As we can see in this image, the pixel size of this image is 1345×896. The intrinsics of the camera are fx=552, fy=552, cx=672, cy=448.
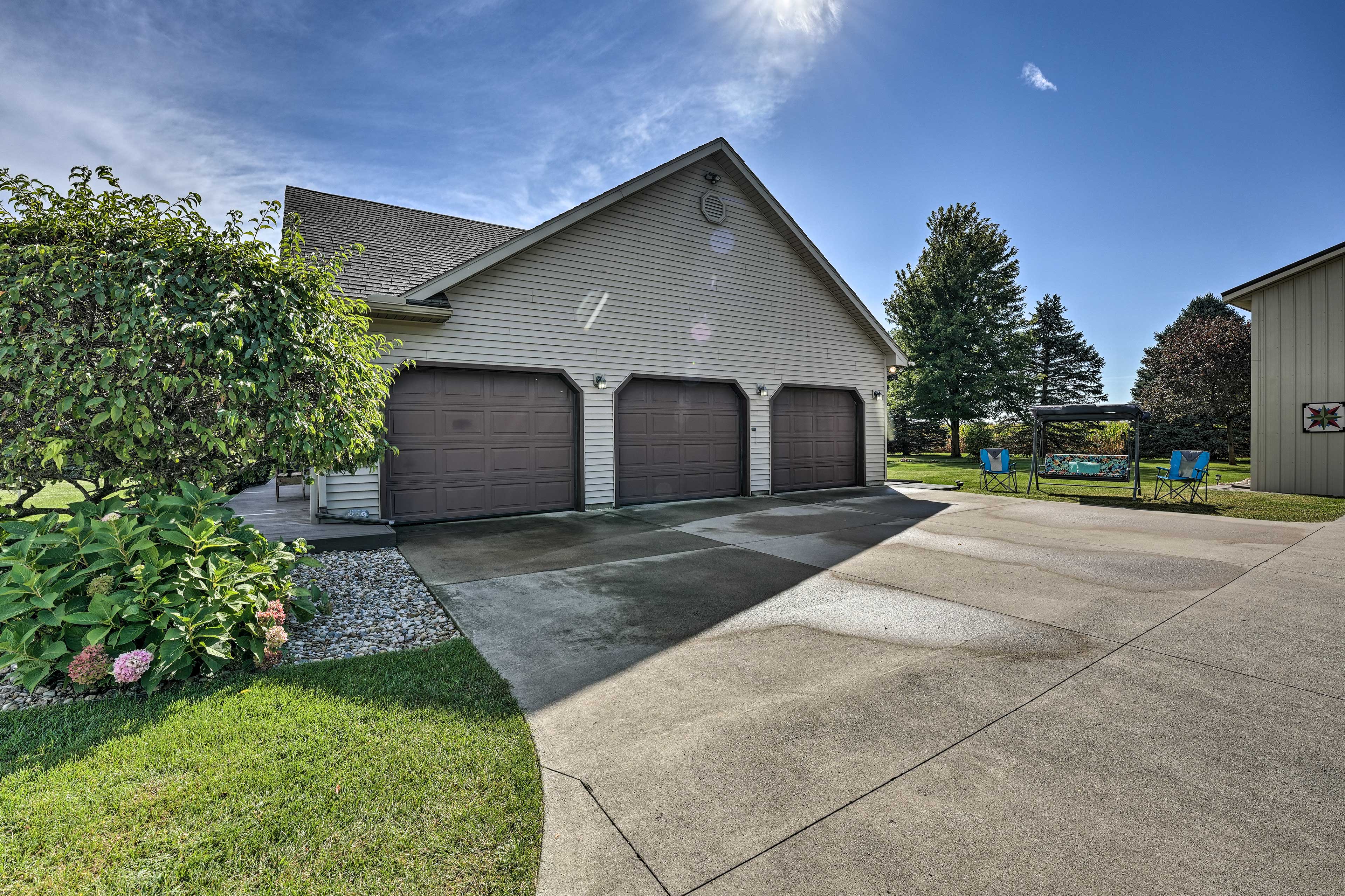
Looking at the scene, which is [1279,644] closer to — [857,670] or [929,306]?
[857,670]

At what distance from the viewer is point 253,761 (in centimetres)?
222

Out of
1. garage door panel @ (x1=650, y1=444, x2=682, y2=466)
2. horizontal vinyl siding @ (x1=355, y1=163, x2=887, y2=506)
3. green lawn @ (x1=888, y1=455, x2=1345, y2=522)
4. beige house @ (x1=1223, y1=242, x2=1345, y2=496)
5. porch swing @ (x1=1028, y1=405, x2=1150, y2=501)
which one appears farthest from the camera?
beige house @ (x1=1223, y1=242, x2=1345, y2=496)

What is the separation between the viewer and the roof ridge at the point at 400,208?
10.9 m

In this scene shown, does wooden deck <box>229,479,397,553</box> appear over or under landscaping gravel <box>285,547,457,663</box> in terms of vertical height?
over

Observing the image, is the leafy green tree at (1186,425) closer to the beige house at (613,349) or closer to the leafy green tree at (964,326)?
the leafy green tree at (964,326)

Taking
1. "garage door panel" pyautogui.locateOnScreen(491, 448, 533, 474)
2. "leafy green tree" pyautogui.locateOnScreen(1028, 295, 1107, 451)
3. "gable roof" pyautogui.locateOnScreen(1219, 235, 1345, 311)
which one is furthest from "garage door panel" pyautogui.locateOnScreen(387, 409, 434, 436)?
"leafy green tree" pyautogui.locateOnScreen(1028, 295, 1107, 451)

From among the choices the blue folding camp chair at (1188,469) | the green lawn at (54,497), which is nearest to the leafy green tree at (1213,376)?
the blue folding camp chair at (1188,469)

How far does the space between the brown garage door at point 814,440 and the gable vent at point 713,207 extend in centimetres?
377

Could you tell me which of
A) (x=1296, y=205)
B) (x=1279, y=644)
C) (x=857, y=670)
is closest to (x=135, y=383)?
(x=857, y=670)

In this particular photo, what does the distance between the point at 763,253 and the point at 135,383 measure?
1036 centimetres

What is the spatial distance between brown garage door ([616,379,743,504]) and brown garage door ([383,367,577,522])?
1093mm

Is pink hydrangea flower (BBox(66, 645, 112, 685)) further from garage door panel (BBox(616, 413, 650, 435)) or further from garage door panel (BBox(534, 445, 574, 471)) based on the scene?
garage door panel (BBox(616, 413, 650, 435))

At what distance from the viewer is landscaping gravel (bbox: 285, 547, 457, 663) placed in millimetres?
3607

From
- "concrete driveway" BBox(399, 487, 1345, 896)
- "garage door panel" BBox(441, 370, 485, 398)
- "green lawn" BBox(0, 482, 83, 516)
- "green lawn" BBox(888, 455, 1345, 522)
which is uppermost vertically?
"garage door panel" BBox(441, 370, 485, 398)
